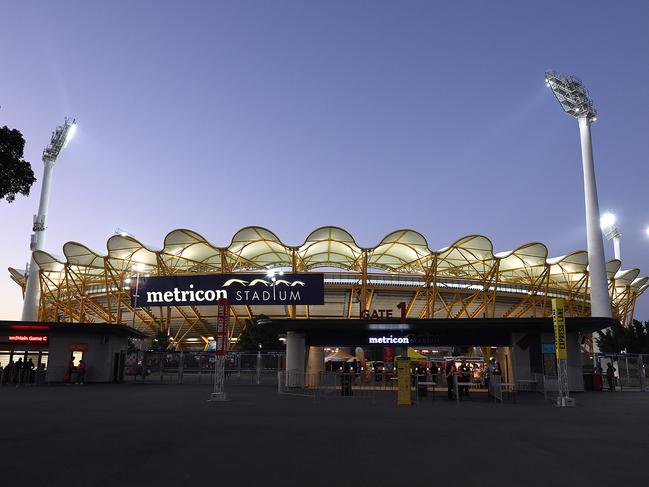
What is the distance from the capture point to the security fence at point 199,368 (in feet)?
105

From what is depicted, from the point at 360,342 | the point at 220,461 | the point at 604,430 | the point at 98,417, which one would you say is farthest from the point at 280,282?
the point at 220,461

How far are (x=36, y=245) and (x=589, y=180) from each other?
210ft

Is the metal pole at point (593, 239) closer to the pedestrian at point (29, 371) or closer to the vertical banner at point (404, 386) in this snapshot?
the vertical banner at point (404, 386)

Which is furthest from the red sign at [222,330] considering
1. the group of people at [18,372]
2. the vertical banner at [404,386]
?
the group of people at [18,372]

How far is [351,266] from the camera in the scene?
6328 cm

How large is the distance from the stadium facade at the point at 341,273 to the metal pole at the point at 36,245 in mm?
1217

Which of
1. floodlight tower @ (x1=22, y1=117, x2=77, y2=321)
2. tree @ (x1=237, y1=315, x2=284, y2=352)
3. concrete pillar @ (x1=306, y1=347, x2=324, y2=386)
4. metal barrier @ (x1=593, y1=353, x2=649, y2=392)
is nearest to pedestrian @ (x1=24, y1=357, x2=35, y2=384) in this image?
concrete pillar @ (x1=306, y1=347, x2=324, y2=386)

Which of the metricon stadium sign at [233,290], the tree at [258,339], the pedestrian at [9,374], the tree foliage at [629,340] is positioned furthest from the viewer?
the tree at [258,339]

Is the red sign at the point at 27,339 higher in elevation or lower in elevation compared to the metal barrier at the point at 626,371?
higher

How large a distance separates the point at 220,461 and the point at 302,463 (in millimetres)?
1215

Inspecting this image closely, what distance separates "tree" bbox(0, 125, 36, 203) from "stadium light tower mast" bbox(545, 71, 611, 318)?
50235mm

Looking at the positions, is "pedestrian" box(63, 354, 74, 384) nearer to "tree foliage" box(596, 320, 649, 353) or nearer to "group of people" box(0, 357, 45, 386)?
"group of people" box(0, 357, 45, 386)

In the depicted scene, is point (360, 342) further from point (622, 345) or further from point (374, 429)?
point (622, 345)

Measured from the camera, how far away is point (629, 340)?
1848 inches
